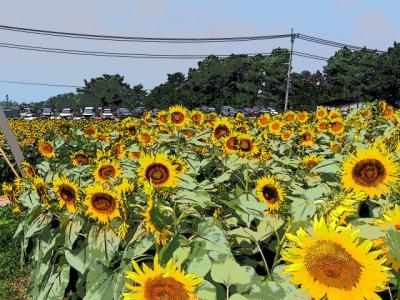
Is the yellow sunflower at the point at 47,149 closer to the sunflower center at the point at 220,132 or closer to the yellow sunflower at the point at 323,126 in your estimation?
the sunflower center at the point at 220,132

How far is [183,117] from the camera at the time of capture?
4.95 metres

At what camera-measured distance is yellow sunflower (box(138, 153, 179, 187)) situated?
2.58 m

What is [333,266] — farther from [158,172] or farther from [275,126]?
[275,126]

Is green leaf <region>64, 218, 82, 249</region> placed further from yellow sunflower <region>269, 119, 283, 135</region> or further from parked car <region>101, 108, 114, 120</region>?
parked car <region>101, 108, 114, 120</region>

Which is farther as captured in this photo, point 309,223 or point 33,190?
point 33,190

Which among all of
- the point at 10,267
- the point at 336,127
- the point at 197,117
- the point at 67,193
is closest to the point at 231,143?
the point at 67,193

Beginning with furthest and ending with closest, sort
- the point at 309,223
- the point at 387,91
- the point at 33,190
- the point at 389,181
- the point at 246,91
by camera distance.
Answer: the point at 246,91, the point at 387,91, the point at 33,190, the point at 389,181, the point at 309,223

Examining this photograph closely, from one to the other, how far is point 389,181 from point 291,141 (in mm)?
3551

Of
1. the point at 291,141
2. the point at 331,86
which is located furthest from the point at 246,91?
the point at 291,141

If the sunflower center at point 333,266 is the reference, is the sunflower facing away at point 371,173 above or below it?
above

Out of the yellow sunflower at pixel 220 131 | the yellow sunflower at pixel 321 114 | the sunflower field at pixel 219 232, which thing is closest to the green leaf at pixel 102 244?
the sunflower field at pixel 219 232

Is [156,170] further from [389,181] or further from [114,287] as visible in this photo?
[389,181]

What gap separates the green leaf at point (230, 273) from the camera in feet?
5.60

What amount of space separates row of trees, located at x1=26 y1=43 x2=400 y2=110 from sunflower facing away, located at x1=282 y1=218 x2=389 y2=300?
62234 mm
